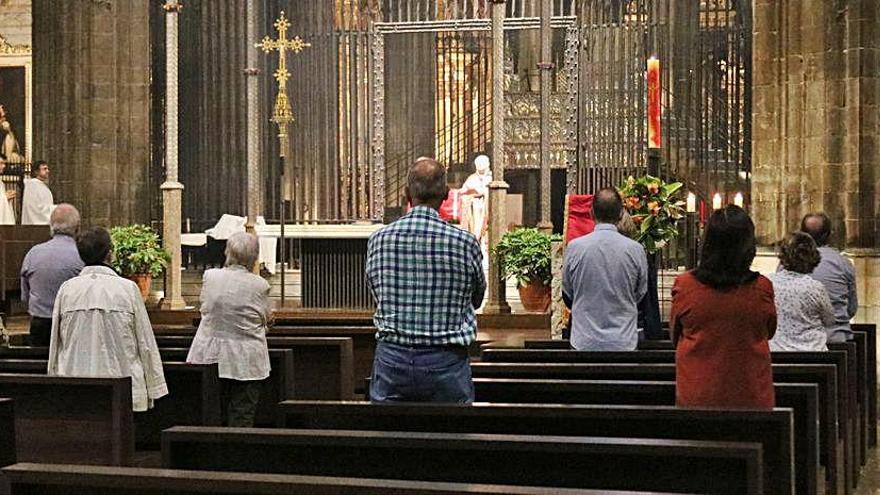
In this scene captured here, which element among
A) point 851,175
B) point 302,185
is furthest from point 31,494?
point 302,185

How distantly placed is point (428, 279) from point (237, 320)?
6.26ft

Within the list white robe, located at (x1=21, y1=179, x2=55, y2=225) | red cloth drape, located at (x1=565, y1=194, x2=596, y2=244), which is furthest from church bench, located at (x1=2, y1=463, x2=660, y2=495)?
white robe, located at (x1=21, y1=179, x2=55, y2=225)

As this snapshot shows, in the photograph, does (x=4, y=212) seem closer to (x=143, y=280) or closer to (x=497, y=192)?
(x=143, y=280)

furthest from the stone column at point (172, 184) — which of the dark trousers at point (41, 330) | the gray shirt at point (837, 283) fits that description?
the gray shirt at point (837, 283)

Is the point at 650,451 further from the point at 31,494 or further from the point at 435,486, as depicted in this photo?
the point at 31,494

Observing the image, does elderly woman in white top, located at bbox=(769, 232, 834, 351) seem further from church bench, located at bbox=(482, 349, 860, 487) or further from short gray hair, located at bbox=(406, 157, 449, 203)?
short gray hair, located at bbox=(406, 157, 449, 203)

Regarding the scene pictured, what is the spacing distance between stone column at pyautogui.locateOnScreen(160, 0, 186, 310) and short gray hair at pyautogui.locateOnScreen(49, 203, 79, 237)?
215 inches

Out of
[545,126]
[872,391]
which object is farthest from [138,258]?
[872,391]

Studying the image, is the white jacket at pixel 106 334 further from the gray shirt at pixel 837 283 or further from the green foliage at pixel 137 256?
the green foliage at pixel 137 256

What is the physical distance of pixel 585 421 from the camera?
392cm

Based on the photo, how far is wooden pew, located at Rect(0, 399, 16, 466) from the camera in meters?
4.20

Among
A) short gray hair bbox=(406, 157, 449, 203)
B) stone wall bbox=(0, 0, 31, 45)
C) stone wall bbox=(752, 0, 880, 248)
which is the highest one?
stone wall bbox=(0, 0, 31, 45)

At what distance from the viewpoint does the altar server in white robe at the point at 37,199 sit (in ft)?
46.2

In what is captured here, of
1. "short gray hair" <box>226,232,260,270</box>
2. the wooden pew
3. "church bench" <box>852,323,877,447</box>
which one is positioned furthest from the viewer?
"church bench" <box>852,323,877,447</box>
